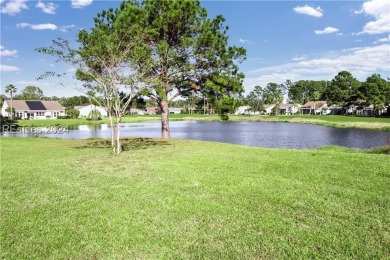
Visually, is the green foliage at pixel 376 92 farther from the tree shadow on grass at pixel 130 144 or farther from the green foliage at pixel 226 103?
the tree shadow on grass at pixel 130 144

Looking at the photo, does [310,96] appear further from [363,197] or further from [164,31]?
[363,197]

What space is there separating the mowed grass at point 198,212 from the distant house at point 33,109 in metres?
84.6

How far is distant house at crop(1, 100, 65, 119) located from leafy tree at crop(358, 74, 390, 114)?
86.1 metres

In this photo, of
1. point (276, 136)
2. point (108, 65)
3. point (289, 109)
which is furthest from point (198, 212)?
point (289, 109)

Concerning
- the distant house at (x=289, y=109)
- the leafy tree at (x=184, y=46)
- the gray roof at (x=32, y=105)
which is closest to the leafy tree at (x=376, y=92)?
the distant house at (x=289, y=109)

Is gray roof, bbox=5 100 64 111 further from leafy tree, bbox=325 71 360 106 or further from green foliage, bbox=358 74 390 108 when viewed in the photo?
green foliage, bbox=358 74 390 108

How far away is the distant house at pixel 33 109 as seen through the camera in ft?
280

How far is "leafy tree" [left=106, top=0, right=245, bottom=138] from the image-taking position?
22.1 metres

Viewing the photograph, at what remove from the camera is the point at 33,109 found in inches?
3469

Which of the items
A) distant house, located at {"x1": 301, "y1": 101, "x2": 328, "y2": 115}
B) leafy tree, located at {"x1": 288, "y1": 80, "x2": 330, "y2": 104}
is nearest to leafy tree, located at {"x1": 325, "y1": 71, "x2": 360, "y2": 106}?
distant house, located at {"x1": 301, "y1": 101, "x2": 328, "y2": 115}

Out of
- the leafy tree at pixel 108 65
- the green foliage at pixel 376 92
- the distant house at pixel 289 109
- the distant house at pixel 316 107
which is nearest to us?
the leafy tree at pixel 108 65

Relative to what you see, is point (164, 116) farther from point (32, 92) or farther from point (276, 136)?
point (32, 92)

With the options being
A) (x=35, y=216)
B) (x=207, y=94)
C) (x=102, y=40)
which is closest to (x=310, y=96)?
(x=207, y=94)

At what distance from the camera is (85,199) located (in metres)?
7.80
